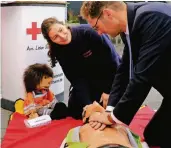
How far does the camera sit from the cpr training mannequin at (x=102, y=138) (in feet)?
4.80

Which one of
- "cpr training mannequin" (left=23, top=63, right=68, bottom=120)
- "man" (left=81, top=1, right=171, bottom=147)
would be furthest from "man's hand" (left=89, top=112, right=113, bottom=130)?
"cpr training mannequin" (left=23, top=63, right=68, bottom=120)

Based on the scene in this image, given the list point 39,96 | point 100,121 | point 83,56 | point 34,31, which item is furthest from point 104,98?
point 34,31

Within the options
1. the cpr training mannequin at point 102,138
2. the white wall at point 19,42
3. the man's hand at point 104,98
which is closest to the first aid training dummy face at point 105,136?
the cpr training mannequin at point 102,138

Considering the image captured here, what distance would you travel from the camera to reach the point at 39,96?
2.57 metres

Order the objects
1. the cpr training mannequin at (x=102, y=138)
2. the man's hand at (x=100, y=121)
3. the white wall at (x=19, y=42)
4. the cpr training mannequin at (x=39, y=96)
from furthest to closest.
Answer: the white wall at (x=19, y=42), the cpr training mannequin at (x=39, y=96), the man's hand at (x=100, y=121), the cpr training mannequin at (x=102, y=138)

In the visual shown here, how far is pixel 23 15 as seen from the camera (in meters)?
2.69

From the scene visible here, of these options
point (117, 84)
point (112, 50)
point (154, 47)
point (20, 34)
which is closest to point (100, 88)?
point (112, 50)

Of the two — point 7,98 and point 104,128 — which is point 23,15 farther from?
point 104,128

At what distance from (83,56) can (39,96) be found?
0.54 metres

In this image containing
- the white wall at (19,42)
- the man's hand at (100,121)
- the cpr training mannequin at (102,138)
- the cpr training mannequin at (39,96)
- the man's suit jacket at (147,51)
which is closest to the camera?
the man's suit jacket at (147,51)

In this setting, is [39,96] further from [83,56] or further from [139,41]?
[139,41]

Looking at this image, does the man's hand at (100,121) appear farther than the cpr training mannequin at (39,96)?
No

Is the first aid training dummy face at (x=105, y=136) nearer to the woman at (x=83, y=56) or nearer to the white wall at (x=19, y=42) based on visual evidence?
the woman at (x=83, y=56)

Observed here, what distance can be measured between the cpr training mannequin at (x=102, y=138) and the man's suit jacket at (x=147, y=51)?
10 cm
